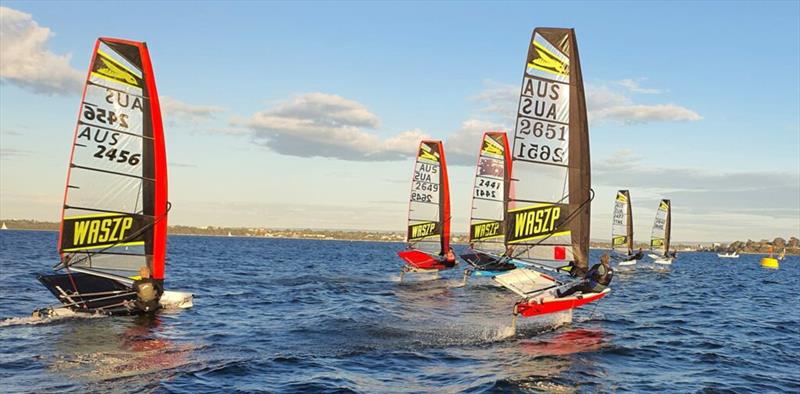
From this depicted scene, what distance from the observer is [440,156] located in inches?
1396

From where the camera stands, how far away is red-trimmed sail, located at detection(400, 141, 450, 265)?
35406 millimetres

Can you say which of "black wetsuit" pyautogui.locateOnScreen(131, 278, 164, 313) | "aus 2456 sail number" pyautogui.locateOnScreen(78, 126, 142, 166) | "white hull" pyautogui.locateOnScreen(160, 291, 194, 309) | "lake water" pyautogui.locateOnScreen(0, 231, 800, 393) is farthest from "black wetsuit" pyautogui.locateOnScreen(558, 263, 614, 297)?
"aus 2456 sail number" pyautogui.locateOnScreen(78, 126, 142, 166)

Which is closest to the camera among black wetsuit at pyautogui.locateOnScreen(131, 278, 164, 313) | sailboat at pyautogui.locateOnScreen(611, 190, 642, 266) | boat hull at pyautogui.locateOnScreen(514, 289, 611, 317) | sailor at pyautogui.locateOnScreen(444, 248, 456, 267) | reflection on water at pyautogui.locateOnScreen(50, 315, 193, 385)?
reflection on water at pyautogui.locateOnScreen(50, 315, 193, 385)

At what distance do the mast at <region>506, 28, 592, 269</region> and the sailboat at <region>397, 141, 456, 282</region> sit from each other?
16.6 metres

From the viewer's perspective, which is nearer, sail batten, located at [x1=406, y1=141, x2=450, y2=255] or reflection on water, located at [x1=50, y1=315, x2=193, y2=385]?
reflection on water, located at [x1=50, y1=315, x2=193, y2=385]

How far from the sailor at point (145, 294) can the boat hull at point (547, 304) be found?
994 cm

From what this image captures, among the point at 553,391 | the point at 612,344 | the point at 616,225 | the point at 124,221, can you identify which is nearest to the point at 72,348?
the point at 124,221

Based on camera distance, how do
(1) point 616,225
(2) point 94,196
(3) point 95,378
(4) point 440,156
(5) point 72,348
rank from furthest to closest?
(1) point 616,225 → (4) point 440,156 → (2) point 94,196 → (5) point 72,348 → (3) point 95,378

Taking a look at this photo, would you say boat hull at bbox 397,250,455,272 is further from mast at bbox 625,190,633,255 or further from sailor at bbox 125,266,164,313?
mast at bbox 625,190,633,255

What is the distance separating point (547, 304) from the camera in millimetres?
16844

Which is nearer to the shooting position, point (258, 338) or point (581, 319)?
point (258, 338)

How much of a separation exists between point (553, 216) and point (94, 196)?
13.4 metres

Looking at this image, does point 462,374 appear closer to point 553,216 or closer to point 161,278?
point 553,216

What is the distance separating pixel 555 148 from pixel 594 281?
404 cm
